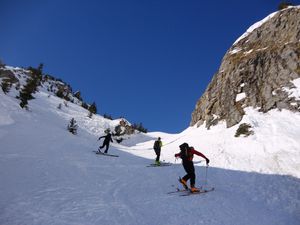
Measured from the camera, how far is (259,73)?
2880 cm

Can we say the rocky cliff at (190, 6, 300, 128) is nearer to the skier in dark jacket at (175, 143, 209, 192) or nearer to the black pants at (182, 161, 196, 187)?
the skier in dark jacket at (175, 143, 209, 192)

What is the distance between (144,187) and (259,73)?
2289 centimetres

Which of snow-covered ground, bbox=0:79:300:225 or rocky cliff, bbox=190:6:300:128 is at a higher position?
rocky cliff, bbox=190:6:300:128

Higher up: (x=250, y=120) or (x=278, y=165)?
(x=250, y=120)

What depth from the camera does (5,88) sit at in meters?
39.0

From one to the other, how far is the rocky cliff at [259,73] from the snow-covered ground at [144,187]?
17.5 ft

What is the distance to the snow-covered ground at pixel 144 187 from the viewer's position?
7031 mm

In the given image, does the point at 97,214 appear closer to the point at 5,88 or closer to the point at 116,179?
the point at 116,179

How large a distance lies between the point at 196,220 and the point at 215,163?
35.1 feet

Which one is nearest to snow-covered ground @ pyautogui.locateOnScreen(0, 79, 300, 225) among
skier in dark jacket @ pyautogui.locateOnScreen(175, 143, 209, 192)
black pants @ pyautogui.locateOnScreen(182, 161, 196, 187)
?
skier in dark jacket @ pyautogui.locateOnScreen(175, 143, 209, 192)

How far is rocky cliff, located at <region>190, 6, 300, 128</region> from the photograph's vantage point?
25422 mm

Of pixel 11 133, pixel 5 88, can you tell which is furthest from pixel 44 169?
pixel 5 88

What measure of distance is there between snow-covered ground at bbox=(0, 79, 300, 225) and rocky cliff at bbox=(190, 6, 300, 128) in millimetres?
5339

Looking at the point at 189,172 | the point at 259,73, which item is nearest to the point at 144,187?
the point at 189,172
